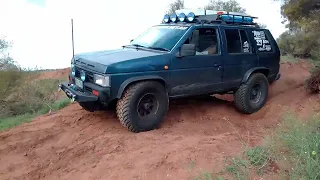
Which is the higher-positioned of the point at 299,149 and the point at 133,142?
the point at 299,149

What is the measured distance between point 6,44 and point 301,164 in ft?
47.5

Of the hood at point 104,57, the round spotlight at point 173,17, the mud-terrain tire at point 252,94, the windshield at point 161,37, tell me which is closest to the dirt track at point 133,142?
the mud-terrain tire at point 252,94

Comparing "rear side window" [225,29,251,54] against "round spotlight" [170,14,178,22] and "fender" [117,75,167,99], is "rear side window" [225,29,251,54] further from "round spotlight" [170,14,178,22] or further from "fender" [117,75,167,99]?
"fender" [117,75,167,99]

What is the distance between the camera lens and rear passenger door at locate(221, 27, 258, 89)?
278 inches

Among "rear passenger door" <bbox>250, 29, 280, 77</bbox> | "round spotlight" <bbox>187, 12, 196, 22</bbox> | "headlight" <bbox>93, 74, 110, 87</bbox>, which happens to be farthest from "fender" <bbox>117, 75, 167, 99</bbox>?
"rear passenger door" <bbox>250, 29, 280, 77</bbox>

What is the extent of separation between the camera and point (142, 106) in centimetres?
593

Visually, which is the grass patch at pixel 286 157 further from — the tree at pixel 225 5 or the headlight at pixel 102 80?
the tree at pixel 225 5

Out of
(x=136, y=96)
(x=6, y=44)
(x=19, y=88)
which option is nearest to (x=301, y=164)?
(x=136, y=96)

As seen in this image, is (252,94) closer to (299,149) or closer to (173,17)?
(173,17)

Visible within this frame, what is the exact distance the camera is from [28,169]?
4.88 metres

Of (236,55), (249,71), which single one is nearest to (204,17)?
(236,55)

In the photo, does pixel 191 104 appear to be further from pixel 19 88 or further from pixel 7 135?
pixel 19 88

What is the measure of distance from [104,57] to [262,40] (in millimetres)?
3853

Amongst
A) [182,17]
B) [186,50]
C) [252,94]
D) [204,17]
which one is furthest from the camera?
[252,94]
